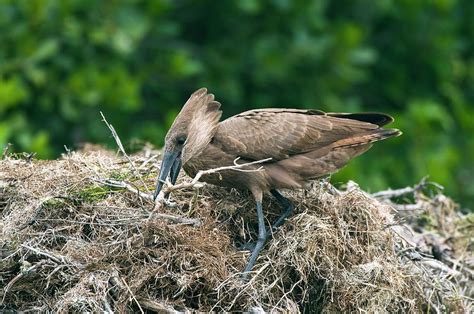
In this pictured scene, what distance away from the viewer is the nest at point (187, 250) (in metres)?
7.02

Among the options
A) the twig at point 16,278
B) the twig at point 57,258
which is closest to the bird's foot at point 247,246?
the twig at point 57,258

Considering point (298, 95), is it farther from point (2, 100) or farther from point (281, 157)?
point (281, 157)

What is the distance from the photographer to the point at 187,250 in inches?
282

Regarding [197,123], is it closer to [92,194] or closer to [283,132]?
[283,132]

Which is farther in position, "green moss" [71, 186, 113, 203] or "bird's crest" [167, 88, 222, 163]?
"bird's crest" [167, 88, 222, 163]

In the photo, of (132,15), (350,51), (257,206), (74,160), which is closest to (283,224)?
(257,206)

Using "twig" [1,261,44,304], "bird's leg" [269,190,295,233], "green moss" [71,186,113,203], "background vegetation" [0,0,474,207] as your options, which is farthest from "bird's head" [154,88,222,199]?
"background vegetation" [0,0,474,207]

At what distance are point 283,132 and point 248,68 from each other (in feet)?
25.6

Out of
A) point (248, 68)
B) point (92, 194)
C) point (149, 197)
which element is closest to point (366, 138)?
point (149, 197)

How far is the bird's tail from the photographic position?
8.23 m

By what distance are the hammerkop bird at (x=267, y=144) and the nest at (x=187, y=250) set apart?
7.0 inches

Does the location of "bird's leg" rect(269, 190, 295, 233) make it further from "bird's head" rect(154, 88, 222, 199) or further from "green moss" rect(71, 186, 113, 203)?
"green moss" rect(71, 186, 113, 203)

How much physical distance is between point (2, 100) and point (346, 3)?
261 inches

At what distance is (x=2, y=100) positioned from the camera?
12742 millimetres
